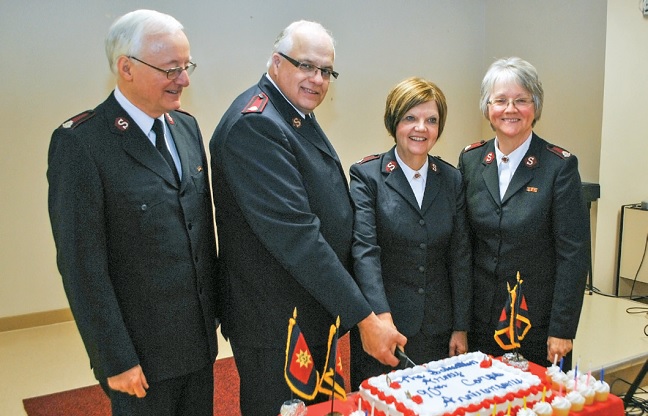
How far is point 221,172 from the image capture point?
1958mm

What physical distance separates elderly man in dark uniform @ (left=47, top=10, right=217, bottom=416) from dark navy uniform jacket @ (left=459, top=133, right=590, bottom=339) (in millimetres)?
1071

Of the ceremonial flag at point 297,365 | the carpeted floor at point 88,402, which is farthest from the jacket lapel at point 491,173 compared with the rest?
the carpeted floor at point 88,402

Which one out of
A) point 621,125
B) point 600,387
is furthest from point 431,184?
point 621,125

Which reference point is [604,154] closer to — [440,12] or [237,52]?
[440,12]

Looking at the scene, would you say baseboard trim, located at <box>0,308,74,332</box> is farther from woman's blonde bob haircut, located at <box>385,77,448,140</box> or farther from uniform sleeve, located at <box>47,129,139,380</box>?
woman's blonde bob haircut, located at <box>385,77,448,140</box>

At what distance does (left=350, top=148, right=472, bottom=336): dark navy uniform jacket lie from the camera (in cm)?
223

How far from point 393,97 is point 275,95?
507mm

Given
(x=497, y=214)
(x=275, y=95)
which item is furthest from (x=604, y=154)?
(x=275, y=95)

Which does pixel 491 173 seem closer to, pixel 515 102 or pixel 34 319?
pixel 515 102

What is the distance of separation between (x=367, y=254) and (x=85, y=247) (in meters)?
0.92

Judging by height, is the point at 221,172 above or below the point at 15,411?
above

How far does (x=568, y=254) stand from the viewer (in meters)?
2.27

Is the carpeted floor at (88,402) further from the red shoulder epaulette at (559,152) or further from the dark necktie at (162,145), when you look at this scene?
the red shoulder epaulette at (559,152)

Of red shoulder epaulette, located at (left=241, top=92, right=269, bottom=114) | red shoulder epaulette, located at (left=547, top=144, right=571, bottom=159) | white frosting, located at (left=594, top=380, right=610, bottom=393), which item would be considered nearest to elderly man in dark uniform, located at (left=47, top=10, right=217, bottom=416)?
red shoulder epaulette, located at (left=241, top=92, right=269, bottom=114)
